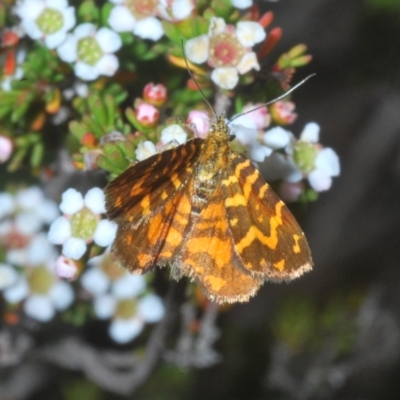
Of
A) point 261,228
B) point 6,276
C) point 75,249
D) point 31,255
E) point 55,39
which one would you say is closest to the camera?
point 261,228

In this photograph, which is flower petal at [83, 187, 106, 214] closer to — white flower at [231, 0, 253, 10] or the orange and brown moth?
the orange and brown moth

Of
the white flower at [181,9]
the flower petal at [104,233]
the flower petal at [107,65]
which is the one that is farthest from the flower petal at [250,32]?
the flower petal at [104,233]

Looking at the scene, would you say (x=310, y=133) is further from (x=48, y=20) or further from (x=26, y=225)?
(x=26, y=225)

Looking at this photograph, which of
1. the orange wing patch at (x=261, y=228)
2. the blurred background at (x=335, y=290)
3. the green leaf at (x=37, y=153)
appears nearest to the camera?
the orange wing patch at (x=261, y=228)

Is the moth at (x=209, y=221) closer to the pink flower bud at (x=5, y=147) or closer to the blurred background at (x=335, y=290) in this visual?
the pink flower bud at (x=5, y=147)

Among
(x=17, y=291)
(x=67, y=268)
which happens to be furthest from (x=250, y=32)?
(x=17, y=291)
